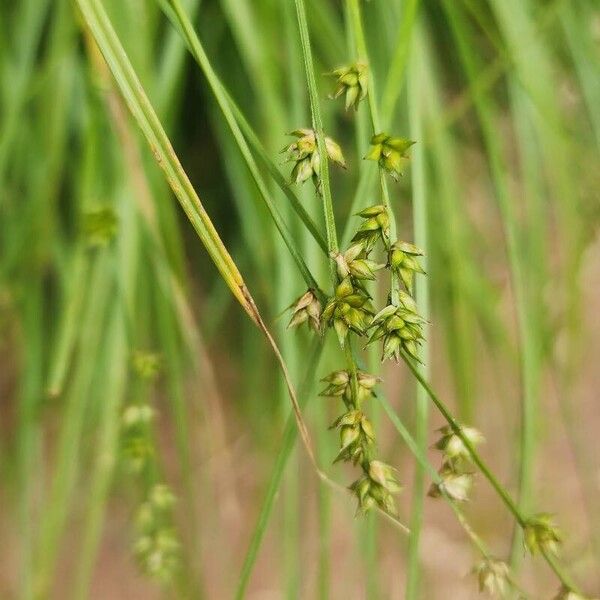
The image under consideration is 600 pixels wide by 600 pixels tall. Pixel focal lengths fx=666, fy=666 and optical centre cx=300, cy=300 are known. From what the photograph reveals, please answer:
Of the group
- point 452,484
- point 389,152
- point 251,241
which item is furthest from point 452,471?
point 251,241

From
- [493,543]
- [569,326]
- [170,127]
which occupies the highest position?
[170,127]

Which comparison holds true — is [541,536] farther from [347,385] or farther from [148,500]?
[148,500]

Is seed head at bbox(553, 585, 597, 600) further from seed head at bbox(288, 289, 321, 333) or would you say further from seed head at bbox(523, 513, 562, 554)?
seed head at bbox(288, 289, 321, 333)

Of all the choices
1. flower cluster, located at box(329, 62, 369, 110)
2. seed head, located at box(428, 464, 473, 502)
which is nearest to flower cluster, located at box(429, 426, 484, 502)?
seed head, located at box(428, 464, 473, 502)

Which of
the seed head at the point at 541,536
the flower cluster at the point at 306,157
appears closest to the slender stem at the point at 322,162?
the flower cluster at the point at 306,157

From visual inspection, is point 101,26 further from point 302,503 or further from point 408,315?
point 302,503

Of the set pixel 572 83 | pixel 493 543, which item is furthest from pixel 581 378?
pixel 572 83
